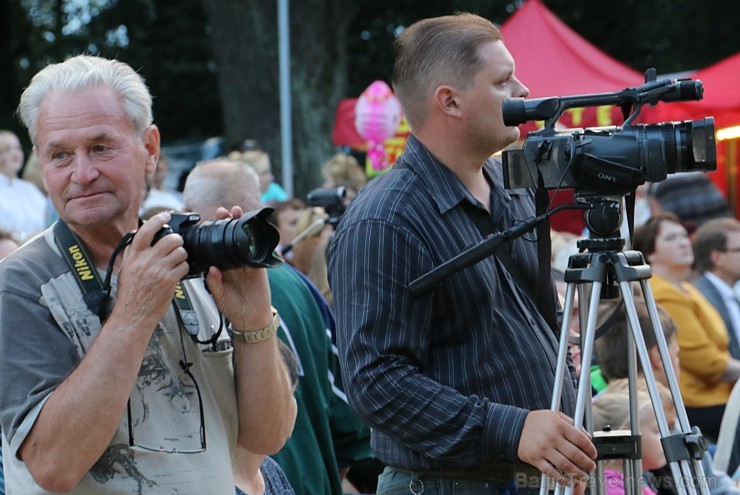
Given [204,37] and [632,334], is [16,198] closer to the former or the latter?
[632,334]

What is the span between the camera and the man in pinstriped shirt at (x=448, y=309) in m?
2.51

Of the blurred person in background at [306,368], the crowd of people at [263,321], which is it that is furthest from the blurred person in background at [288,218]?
the crowd of people at [263,321]

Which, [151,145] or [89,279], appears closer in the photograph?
[89,279]

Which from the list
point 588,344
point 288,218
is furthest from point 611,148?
point 288,218

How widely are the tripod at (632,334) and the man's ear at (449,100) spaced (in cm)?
49

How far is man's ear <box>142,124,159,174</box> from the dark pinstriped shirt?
0.50 metres

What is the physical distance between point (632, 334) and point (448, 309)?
1.43 ft

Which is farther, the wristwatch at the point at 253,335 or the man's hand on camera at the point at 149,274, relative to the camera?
the wristwatch at the point at 253,335

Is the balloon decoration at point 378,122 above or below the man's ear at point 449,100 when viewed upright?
above

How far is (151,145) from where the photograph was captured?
2.51 metres

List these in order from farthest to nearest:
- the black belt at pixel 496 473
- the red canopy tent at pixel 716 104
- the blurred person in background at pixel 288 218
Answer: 1. the red canopy tent at pixel 716 104
2. the blurred person in background at pixel 288 218
3. the black belt at pixel 496 473

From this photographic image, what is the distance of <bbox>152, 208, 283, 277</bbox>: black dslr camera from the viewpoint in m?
2.20

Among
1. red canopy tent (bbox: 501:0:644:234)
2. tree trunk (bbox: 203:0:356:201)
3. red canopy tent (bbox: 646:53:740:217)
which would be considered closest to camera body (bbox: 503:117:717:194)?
red canopy tent (bbox: 646:53:740:217)

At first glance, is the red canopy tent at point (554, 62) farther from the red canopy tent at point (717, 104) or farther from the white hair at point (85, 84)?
the white hair at point (85, 84)
